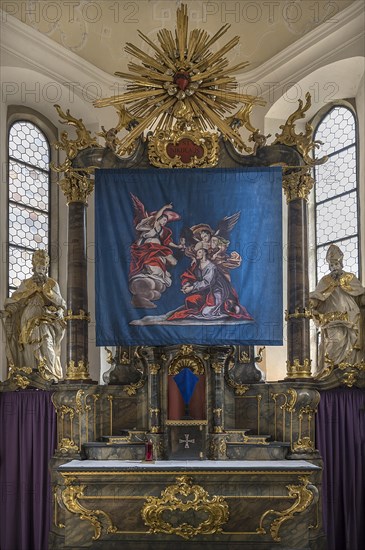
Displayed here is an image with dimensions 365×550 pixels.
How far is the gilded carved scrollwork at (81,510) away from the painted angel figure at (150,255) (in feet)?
7.57

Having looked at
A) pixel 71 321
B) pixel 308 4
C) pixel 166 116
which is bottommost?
pixel 71 321

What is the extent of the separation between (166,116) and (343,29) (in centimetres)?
299

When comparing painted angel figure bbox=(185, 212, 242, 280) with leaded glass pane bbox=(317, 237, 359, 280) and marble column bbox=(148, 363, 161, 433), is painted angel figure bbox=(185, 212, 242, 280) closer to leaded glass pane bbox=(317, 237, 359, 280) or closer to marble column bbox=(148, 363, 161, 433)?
marble column bbox=(148, 363, 161, 433)

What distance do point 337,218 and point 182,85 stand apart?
374 centimetres

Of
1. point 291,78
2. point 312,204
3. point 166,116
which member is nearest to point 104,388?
point 166,116

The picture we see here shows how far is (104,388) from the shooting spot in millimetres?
9883

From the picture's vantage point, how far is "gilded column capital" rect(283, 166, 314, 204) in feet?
32.6

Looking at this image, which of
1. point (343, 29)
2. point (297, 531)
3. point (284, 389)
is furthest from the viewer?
point (343, 29)

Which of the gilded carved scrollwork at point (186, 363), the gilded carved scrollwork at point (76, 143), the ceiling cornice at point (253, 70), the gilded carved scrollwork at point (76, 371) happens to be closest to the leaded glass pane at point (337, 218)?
the ceiling cornice at point (253, 70)

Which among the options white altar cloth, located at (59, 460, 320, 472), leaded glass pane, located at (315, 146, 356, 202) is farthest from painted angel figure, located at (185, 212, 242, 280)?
leaded glass pane, located at (315, 146, 356, 202)

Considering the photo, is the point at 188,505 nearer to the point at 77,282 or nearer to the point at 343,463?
the point at 343,463

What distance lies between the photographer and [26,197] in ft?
40.0

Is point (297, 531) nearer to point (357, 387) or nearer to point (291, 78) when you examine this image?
point (357, 387)

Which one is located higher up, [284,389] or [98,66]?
[98,66]
